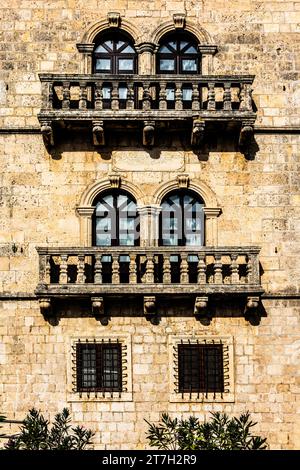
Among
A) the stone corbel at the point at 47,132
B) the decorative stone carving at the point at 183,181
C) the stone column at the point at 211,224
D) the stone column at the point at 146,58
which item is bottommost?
the stone column at the point at 211,224

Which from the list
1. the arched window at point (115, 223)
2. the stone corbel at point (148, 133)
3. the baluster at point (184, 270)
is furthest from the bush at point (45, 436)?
the stone corbel at point (148, 133)

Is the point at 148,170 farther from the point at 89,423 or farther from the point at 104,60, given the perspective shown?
the point at 89,423

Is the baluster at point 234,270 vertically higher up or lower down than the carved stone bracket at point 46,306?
higher up

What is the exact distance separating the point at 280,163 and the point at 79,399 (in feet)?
21.1

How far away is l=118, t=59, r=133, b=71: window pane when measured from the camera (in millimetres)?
22391

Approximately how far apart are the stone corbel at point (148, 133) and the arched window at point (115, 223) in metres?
1.15

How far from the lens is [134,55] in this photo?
22406 mm

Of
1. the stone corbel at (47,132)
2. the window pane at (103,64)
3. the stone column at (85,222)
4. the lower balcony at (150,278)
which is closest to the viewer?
the lower balcony at (150,278)

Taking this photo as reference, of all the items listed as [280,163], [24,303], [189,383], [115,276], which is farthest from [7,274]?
[280,163]

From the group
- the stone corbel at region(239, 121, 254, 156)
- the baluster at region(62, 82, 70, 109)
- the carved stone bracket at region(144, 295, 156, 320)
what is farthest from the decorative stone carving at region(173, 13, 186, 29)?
the carved stone bracket at region(144, 295, 156, 320)

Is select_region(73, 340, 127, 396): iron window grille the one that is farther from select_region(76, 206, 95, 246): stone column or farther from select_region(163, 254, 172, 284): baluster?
select_region(76, 206, 95, 246): stone column

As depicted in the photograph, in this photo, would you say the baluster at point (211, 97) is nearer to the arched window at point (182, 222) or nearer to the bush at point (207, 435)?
the arched window at point (182, 222)

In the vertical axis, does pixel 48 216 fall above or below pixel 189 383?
above

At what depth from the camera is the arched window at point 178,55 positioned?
22.4 metres
